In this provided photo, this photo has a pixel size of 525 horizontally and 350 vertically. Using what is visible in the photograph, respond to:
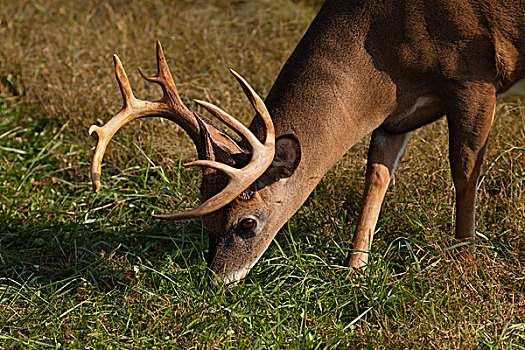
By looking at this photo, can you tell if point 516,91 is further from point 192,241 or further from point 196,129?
point 192,241

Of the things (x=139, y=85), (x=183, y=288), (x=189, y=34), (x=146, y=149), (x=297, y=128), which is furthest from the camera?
(x=189, y=34)

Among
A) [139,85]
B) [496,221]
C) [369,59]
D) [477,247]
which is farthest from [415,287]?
[139,85]

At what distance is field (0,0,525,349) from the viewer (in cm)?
357

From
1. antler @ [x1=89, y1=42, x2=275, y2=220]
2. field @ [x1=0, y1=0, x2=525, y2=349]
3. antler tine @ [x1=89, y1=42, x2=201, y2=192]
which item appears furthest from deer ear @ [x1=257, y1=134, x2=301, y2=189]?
field @ [x1=0, y1=0, x2=525, y2=349]

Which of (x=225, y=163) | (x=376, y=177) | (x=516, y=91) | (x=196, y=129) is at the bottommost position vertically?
(x=376, y=177)

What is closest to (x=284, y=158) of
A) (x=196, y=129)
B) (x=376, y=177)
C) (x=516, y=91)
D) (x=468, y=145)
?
(x=196, y=129)

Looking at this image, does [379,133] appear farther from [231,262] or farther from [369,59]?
[231,262]

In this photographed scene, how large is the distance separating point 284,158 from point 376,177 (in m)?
0.91

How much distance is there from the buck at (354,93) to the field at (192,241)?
45 centimetres

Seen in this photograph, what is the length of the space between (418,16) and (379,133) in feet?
2.81

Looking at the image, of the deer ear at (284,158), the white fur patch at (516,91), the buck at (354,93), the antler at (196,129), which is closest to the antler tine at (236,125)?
the antler at (196,129)

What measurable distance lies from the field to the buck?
1.47 ft

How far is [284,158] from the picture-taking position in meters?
3.67

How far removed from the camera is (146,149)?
5543 millimetres
